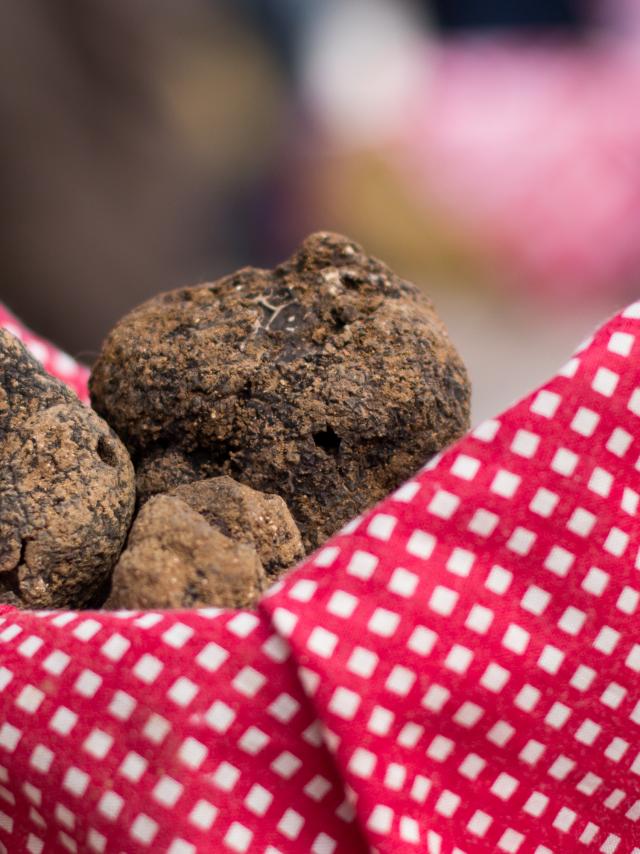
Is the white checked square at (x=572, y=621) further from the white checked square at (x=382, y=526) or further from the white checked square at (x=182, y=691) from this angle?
the white checked square at (x=182, y=691)

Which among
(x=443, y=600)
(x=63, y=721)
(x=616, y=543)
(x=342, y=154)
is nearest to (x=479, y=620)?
(x=443, y=600)

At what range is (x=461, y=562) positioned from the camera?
764 millimetres

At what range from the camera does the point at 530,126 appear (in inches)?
101

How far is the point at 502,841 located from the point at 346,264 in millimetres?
652

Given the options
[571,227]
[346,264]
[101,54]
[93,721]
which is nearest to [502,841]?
[93,721]

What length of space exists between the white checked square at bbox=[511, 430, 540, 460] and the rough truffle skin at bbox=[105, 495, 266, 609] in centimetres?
25

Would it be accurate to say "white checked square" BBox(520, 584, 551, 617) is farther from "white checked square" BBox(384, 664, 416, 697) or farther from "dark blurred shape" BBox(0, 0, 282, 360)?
"dark blurred shape" BBox(0, 0, 282, 360)

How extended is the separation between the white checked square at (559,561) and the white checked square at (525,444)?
0.27ft

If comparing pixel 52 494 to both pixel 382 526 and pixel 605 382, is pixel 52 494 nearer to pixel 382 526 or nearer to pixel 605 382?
pixel 382 526

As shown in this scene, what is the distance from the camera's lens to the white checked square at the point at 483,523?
768 millimetres

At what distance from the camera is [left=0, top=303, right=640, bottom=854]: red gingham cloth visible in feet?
2.40

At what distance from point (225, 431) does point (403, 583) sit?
0.34 m

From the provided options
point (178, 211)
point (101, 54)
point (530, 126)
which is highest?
point (530, 126)

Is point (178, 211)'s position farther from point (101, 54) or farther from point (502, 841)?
point (502, 841)
